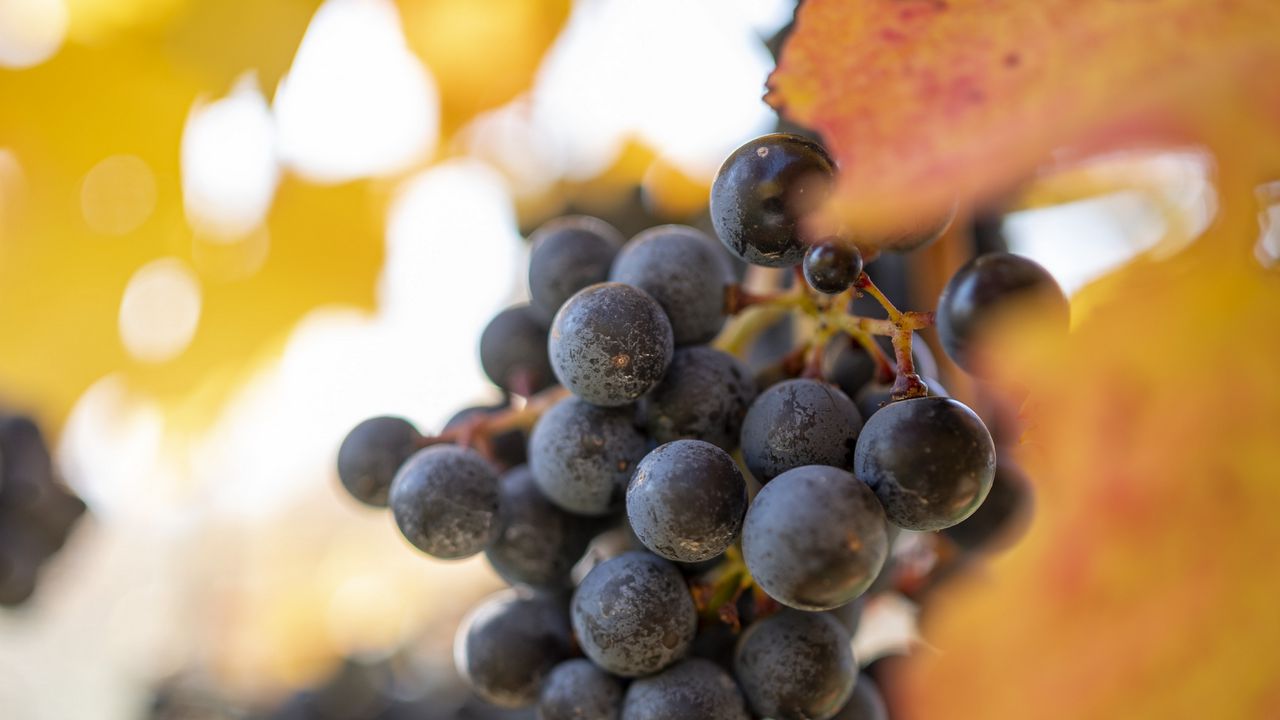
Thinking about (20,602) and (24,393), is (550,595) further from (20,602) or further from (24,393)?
(20,602)

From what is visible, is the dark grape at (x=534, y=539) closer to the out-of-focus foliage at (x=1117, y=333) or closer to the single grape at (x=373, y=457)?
the single grape at (x=373, y=457)

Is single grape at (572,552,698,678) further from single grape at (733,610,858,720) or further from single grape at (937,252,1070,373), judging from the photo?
single grape at (937,252,1070,373)

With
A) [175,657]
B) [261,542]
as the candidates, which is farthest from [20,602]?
[261,542]

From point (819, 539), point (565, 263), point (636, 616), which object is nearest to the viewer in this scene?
point (819, 539)

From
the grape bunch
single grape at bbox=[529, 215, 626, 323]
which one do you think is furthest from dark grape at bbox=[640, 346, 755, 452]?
single grape at bbox=[529, 215, 626, 323]

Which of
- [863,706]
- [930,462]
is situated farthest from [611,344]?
[863,706]

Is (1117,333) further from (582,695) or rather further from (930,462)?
(582,695)
